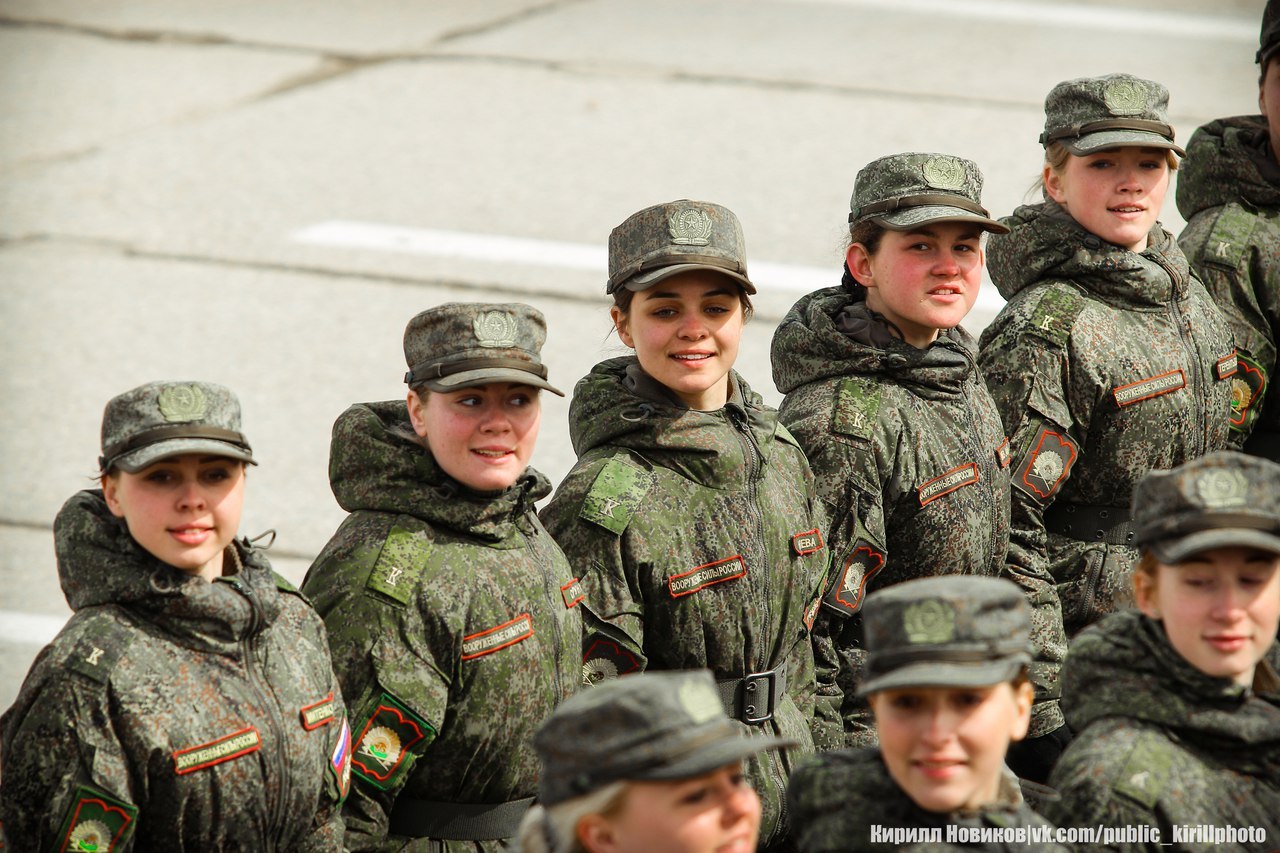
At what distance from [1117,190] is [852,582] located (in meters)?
1.80

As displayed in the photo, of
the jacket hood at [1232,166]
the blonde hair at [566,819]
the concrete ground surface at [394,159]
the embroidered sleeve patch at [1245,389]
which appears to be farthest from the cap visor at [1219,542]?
the concrete ground surface at [394,159]

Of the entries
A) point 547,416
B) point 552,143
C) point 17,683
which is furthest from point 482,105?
point 17,683

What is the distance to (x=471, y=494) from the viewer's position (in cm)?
525

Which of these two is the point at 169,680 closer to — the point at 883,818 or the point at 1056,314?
the point at 883,818

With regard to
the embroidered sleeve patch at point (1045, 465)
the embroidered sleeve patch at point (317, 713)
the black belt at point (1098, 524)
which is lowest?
the embroidered sleeve patch at point (317, 713)

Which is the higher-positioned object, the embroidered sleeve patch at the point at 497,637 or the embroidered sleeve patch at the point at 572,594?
the embroidered sleeve patch at the point at 572,594

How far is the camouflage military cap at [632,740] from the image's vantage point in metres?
3.91

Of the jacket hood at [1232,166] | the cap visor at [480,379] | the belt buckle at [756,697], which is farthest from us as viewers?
the jacket hood at [1232,166]

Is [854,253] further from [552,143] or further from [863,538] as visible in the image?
[552,143]

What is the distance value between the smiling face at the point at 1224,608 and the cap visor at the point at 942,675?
490mm

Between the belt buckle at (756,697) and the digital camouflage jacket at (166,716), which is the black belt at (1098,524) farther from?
the digital camouflage jacket at (166,716)

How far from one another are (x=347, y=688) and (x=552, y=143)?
11259 millimetres

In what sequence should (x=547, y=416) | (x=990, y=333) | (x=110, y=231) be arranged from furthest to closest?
(x=110, y=231) → (x=547, y=416) → (x=990, y=333)

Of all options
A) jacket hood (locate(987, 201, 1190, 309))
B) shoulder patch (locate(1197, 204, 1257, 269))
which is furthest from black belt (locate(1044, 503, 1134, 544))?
shoulder patch (locate(1197, 204, 1257, 269))
